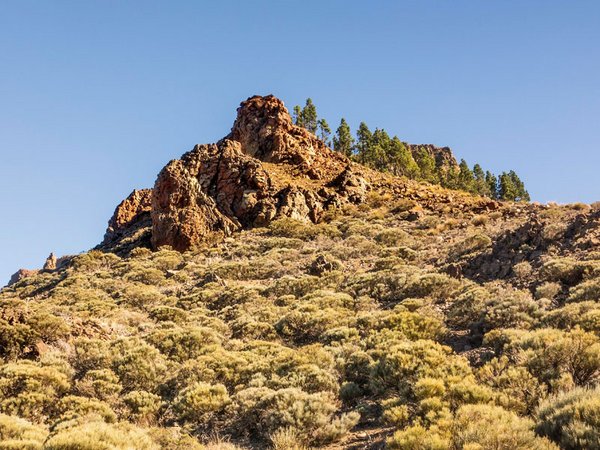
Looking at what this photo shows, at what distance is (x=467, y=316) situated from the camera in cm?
1425

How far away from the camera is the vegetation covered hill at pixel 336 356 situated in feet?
24.5

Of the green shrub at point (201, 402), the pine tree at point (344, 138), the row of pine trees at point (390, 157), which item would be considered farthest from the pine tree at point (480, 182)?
the green shrub at point (201, 402)

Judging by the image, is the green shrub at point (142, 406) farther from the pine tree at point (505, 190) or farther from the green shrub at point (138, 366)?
the pine tree at point (505, 190)

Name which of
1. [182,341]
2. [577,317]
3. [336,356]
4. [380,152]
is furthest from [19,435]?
[380,152]

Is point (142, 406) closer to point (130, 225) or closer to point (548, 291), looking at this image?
point (548, 291)

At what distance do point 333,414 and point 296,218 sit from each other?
107ft

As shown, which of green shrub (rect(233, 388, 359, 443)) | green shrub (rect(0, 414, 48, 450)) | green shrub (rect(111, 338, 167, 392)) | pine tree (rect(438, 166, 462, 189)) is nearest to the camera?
green shrub (rect(0, 414, 48, 450))

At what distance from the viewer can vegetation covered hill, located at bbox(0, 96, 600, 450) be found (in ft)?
24.5

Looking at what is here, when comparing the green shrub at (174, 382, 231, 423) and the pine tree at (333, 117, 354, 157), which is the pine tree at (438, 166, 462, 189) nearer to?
the pine tree at (333, 117, 354, 157)

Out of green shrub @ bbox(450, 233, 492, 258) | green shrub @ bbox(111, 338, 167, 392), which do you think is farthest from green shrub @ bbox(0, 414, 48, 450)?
green shrub @ bbox(450, 233, 492, 258)

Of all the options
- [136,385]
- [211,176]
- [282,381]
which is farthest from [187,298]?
[211,176]

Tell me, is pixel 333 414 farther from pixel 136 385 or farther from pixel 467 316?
pixel 467 316

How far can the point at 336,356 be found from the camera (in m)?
12.4

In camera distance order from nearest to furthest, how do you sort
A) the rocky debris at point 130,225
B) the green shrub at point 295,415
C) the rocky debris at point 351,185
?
the green shrub at point 295,415 < the rocky debris at point 130,225 < the rocky debris at point 351,185
